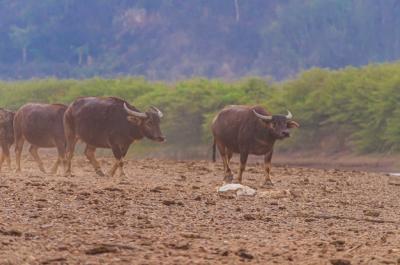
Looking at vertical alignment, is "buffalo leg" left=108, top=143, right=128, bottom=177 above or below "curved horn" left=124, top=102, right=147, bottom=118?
below

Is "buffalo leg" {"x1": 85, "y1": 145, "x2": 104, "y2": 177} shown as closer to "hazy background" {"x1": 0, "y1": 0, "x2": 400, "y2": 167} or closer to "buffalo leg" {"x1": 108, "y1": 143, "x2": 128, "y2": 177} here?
"buffalo leg" {"x1": 108, "y1": 143, "x2": 128, "y2": 177}

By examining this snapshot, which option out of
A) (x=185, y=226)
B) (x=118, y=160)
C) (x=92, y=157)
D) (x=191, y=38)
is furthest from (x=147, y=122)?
(x=191, y=38)

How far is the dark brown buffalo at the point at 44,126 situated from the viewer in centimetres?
2164

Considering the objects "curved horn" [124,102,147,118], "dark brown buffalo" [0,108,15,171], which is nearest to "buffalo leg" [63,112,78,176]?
"curved horn" [124,102,147,118]

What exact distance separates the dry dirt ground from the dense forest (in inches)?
4075

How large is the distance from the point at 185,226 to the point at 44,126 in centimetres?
1111

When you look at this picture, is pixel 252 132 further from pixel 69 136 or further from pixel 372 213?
pixel 372 213

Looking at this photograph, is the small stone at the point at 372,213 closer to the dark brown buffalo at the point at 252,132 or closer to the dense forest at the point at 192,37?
the dark brown buffalo at the point at 252,132

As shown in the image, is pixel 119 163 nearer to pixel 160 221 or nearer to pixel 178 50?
pixel 160 221

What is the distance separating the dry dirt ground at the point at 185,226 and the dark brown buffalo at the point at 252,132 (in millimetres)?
2551

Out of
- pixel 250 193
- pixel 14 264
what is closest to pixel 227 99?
pixel 250 193

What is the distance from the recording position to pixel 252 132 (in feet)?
63.0

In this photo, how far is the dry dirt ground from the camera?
8945 millimetres

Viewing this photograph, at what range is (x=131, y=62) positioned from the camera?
127250 mm
